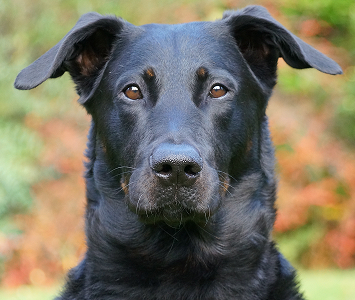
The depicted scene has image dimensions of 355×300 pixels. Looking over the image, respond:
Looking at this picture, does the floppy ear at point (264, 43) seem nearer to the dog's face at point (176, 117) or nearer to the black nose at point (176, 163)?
the dog's face at point (176, 117)

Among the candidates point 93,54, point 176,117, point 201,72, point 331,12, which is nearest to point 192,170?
point 176,117

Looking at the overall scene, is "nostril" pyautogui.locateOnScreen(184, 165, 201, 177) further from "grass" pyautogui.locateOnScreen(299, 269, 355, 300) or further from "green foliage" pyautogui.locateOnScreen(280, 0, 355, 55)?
"green foliage" pyautogui.locateOnScreen(280, 0, 355, 55)

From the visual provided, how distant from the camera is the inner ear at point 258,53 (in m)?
3.77

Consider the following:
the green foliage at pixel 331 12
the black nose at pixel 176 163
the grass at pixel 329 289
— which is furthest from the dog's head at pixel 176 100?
the green foliage at pixel 331 12

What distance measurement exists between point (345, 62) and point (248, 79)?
9.47 metres

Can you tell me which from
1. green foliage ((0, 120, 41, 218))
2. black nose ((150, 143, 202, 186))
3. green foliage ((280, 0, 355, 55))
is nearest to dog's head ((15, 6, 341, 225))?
black nose ((150, 143, 202, 186))

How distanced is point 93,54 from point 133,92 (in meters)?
0.64

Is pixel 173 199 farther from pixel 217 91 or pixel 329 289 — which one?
pixel 329 289

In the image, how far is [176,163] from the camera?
2.78 metres

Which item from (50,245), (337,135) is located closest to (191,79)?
(50,245)

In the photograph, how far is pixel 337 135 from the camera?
1240 centimetres

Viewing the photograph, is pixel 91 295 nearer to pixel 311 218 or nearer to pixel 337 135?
pixel 311 218

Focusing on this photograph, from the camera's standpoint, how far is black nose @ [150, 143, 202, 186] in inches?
110

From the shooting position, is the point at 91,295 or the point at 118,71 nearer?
the point at 91,295
